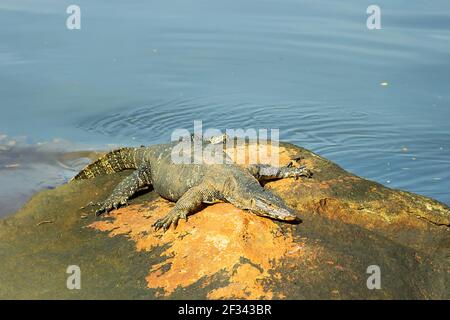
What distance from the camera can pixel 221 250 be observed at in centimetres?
717

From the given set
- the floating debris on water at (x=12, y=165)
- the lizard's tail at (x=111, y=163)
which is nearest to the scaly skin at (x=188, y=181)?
the lizard's tail at (x=111, y=163)

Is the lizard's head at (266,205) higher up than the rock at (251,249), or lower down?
higher up

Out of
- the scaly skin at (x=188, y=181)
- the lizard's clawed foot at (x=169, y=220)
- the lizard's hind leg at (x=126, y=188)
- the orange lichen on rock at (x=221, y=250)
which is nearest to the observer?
the orange lichen on rock at (x=221, y=250)

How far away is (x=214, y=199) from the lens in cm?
844

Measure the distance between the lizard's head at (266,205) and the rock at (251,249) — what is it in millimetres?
125

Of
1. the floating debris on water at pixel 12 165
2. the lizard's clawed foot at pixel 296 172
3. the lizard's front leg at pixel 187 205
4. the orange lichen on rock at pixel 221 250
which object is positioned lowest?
the floating debris on water at pixel 12 165

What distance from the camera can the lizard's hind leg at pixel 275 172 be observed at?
29.2 feet

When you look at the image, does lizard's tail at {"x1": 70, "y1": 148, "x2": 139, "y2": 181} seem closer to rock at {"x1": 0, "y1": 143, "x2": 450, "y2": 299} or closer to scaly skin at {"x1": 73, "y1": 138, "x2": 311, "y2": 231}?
scaly skin at {"x1": 73, "y1": 138, "x2": 311, "y2": 231}

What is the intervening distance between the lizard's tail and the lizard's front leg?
2.59 metres

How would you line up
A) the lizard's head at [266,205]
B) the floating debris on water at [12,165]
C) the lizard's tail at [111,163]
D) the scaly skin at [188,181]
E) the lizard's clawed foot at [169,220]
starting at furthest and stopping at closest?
the floating debris on water at [12,165] → the lizard's tail at [111,163] → the lizard's clawed foot at [169,220] → the scaly skin at [188,181] → the lizard's head at [266,205]

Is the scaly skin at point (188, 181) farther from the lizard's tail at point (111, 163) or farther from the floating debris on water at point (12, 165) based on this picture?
the floating debris on water at point (12, 165)

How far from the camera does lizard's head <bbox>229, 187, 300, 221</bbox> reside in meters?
7.55
